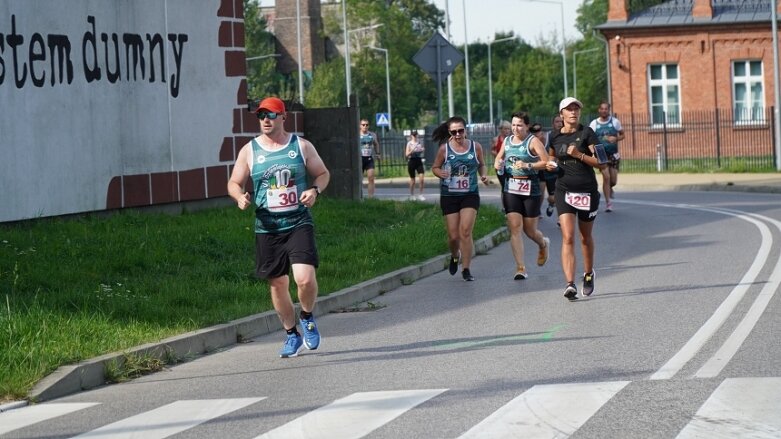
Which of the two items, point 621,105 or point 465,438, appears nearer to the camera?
point 465,438

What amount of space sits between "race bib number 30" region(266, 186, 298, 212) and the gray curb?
1382 millimetres

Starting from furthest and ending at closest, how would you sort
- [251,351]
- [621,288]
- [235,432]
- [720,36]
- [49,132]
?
[720,36]
[49,132]
[621,288]
[251,351]
[235,432]

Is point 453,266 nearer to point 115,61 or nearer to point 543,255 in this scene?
point 543,255

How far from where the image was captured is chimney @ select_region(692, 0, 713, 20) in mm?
50125

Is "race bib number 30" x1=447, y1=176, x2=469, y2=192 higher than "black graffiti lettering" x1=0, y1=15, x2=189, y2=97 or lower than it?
lower

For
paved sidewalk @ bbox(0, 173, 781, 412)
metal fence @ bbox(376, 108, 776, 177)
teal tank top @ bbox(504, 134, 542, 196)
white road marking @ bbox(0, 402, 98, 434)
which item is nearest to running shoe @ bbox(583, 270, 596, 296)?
paved sidewalk @ bbox(0, 173, 781, 412)

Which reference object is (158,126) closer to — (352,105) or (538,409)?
(352,105)

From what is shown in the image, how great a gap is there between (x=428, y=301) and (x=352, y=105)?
11.6 m

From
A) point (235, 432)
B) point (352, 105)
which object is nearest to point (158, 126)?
point (352, 105)

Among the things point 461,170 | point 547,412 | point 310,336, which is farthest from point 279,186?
point 461,170

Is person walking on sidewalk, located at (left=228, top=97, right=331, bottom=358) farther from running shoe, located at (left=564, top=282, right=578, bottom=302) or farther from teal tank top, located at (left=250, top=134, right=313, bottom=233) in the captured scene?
running shoe, located at (left=564, top=282, right=578, bottom=302)

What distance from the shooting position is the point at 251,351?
38.0 ft

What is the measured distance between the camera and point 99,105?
1877cm

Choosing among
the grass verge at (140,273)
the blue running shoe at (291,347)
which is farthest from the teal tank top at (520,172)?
the blue running shoe at (291,347)
